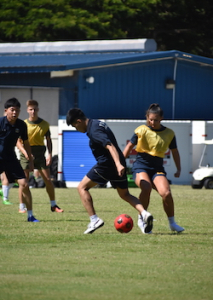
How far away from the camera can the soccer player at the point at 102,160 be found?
8.52m

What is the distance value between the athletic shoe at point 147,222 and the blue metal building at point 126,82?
16.2m

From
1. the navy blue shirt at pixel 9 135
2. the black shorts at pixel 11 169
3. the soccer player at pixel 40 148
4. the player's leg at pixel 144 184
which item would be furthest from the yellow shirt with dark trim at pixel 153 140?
the soccer player at pixel 40 148

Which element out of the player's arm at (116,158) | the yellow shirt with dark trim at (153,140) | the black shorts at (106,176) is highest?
the yellow shirt with dark trim at (153,140)

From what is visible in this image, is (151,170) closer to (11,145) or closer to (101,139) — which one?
(101,139)

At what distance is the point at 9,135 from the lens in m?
10.4

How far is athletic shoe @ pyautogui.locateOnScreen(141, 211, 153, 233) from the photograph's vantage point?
8.72 m

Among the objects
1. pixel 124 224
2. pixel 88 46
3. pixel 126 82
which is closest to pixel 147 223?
pixel 124 224

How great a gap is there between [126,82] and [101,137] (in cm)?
1781

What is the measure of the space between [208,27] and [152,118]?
1348 inches

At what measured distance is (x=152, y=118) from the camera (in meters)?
9.20

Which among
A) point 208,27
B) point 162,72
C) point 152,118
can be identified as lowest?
point 152,118

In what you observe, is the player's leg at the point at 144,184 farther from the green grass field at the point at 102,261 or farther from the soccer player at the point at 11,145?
the soccer player at the point at 11,145

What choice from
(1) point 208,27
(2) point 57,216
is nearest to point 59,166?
(2) point 57,216

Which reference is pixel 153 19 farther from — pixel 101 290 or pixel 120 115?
pixel 101 290
